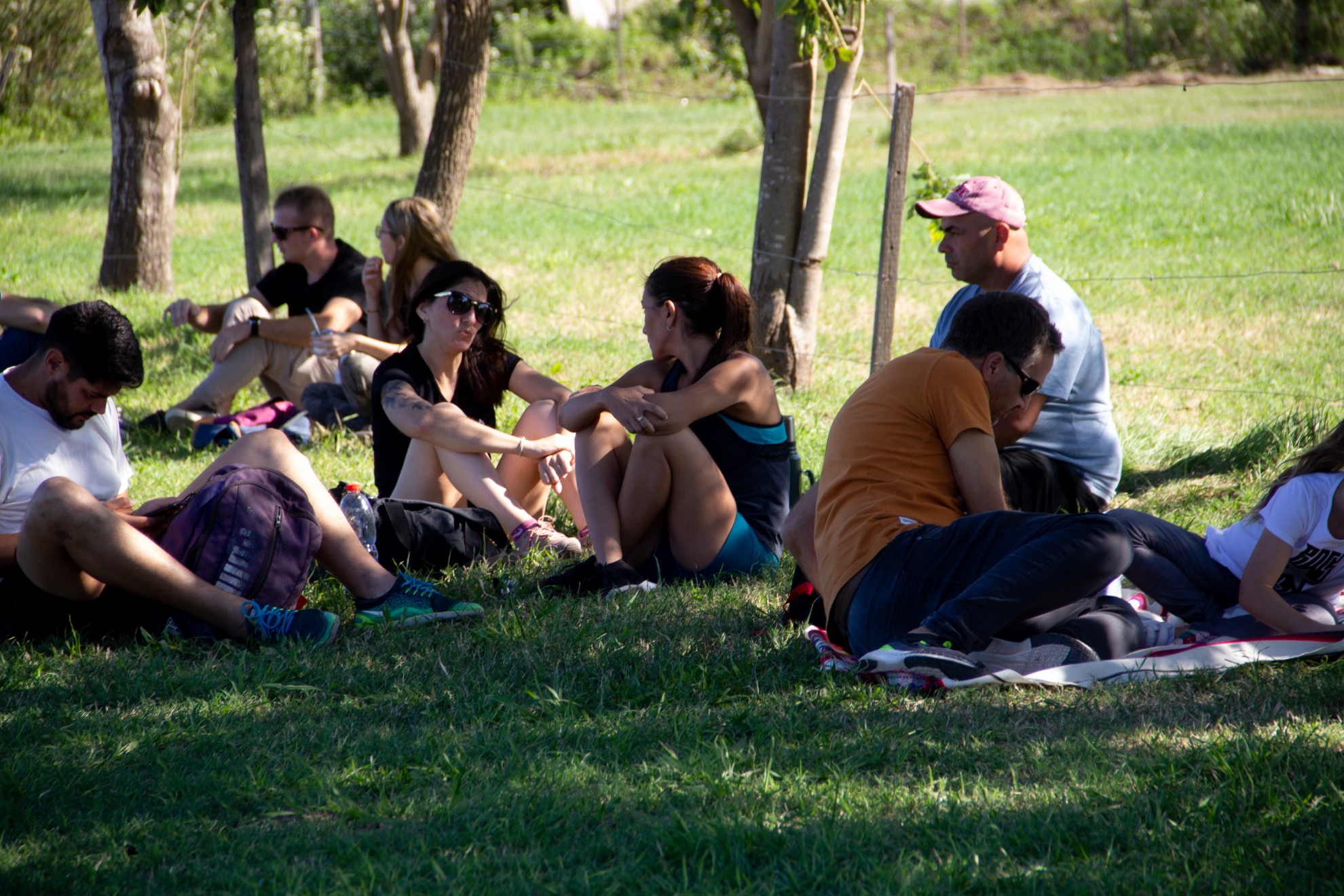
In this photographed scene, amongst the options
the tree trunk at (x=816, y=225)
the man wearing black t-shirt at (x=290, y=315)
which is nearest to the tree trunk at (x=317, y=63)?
the man wearing black t-shirt at (x=290, y=315)

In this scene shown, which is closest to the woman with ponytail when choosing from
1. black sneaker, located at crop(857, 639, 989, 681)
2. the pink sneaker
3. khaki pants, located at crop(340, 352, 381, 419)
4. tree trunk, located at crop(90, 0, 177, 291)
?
the pink sneaker

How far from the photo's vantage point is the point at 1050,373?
3.97 meters

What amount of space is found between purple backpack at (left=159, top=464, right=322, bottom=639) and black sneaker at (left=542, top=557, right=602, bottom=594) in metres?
0.88

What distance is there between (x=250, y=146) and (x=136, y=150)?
229cm

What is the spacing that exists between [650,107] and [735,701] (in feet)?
78.8

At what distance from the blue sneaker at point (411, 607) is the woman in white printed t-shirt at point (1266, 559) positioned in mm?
2041

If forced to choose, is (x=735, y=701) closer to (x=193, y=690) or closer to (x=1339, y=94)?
(x=193, y=690)

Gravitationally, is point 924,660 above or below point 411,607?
above

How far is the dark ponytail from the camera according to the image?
405cm

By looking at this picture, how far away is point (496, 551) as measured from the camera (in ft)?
14.7

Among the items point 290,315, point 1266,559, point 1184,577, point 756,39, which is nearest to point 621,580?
point 1184,577

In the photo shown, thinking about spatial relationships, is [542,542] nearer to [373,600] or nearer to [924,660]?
[373,600]

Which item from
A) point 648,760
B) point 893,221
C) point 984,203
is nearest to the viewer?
point 648,760

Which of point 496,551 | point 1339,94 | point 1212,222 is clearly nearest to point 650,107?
point 1339,94
